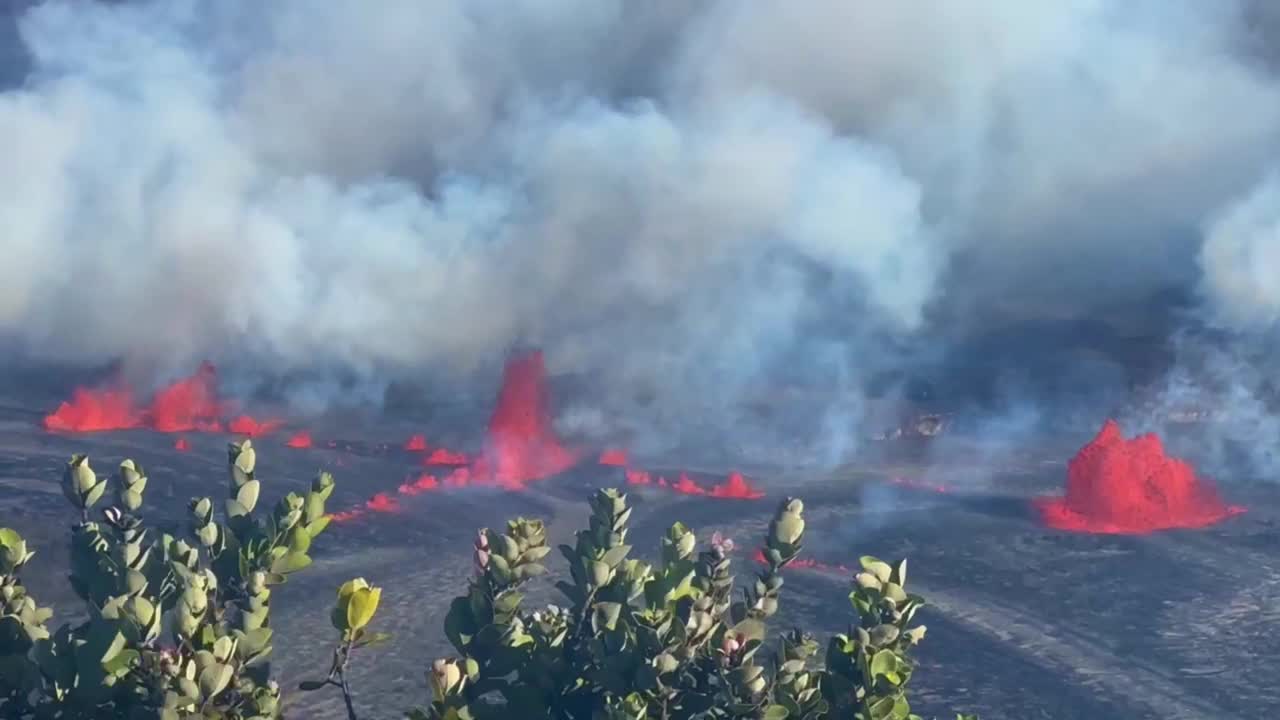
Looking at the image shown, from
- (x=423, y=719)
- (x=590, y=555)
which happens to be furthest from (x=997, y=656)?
(x=423, y=719)

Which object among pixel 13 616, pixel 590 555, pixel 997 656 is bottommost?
pixel 997 656

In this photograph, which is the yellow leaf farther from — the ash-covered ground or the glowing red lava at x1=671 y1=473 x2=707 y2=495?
the glowing red lava at x1=671 y1=473 x2=707 y2=495

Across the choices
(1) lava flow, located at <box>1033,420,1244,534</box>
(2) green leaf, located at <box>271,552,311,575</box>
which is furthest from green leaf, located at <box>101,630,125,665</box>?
(1) lava flow, located at <box>1033,420,1244,534</box>

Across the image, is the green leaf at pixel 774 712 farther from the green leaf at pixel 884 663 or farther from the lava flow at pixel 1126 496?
the lava flow at pixel 1126 496

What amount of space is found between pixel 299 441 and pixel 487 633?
65.1m

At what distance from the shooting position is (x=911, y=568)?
55.1 m

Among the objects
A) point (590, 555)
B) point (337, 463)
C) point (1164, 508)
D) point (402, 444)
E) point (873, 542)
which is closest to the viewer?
point (590, 555)

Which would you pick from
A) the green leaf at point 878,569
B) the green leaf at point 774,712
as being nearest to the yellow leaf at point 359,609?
the green leaf at point 774,712

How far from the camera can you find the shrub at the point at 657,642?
17234 millimetres

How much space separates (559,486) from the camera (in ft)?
238

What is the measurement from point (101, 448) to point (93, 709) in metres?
64.4

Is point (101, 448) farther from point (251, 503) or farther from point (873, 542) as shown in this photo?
point (251, 503)

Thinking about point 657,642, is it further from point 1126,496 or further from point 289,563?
point 1126,496

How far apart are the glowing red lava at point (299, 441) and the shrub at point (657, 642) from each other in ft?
205
